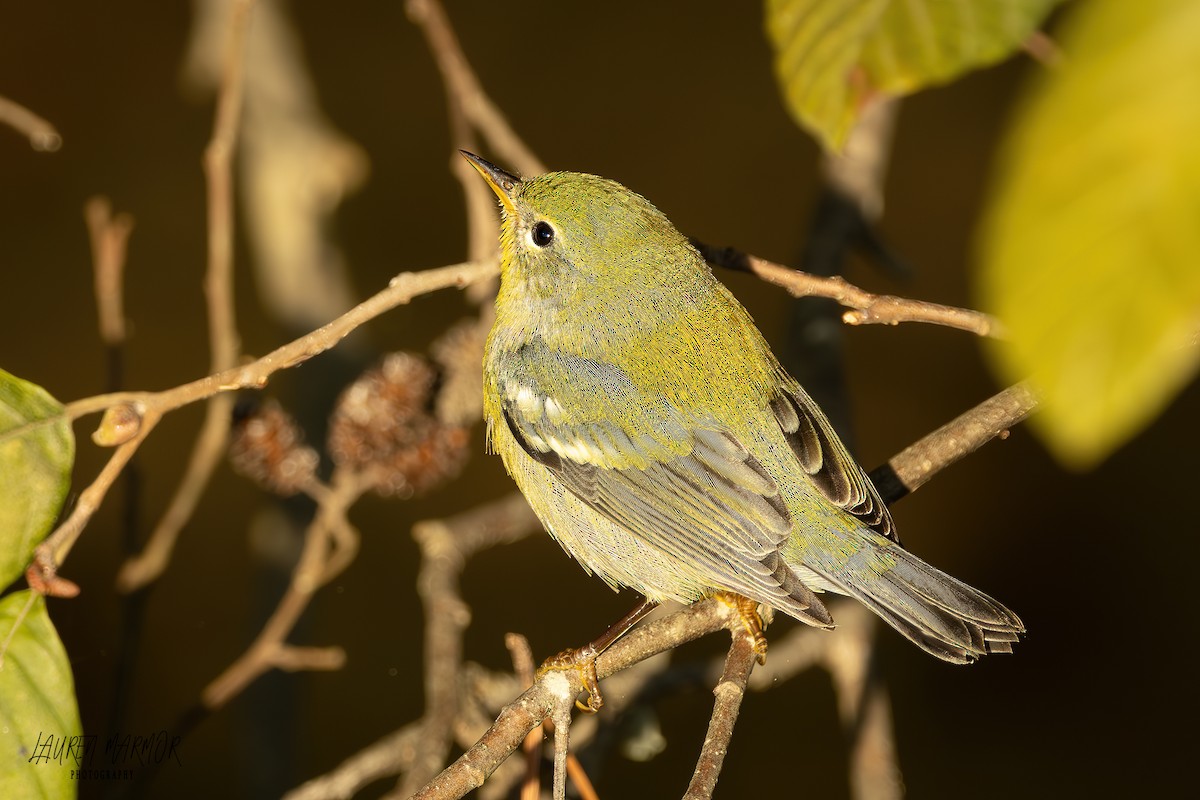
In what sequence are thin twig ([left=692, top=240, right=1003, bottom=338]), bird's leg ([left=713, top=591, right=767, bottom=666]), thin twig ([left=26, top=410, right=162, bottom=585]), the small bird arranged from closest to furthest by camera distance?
thin twig ([left=26, top=410, right=162, bottom=585]) → thin twig ([left=692, top=240, right=1003, bottom=338]) → the small bird → bird's leg ([left=713, top=591, right=767, bottom=666])

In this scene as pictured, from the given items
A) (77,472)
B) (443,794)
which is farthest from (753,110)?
(443,794)

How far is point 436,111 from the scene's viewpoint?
6.43 meters

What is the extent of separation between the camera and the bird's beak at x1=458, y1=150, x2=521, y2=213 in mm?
2906

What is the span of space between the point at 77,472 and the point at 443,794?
4502 mm

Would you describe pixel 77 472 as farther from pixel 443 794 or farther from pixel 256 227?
pixel 443 794

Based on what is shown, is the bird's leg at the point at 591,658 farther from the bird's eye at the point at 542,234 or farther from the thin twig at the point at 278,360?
the bird's eye at the point at 542,234

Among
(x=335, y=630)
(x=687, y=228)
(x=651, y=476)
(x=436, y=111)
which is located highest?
(x=436, y=111)

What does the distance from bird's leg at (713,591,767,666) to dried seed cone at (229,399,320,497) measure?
1073 mm

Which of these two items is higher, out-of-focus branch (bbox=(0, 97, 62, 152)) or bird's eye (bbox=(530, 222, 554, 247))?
out-of-focus branch (bbox=(0, 97, 62, 152))

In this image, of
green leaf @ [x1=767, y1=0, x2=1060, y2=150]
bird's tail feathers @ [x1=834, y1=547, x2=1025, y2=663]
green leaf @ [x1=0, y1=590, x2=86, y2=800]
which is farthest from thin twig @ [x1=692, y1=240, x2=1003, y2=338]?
green leaf @ [x1=0, y1=590, x2=86, y2=800]

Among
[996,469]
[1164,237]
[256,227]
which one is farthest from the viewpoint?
[996,469]

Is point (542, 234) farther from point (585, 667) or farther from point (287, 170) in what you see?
point (287, 170)

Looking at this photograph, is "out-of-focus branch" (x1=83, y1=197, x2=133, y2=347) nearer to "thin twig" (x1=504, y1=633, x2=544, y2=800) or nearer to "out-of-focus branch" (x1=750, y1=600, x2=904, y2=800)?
"thin twig" (x1=504, y1=633, x2=544, y2=800)

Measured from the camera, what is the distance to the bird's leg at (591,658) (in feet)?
7.52
